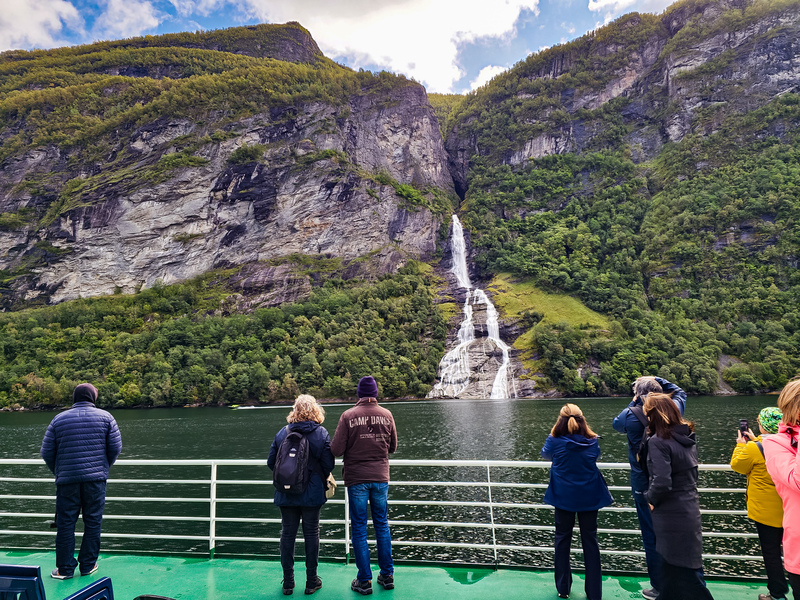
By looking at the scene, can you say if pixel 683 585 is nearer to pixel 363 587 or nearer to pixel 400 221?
pixel 363 587

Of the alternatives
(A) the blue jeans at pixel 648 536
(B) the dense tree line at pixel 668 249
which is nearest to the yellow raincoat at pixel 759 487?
(A) the blue jeans at pixel 648 536

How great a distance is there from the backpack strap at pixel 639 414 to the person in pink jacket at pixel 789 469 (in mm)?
811

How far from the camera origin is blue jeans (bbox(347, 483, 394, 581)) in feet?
13.1

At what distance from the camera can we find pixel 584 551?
12.6ft

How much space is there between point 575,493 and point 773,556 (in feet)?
4.95

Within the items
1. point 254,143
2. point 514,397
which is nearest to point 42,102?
point 254,143

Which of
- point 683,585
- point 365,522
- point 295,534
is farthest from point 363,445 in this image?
point 683,585

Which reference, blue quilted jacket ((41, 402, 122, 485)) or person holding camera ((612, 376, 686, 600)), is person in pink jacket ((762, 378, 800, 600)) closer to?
person holding camera ((612, 376, 686, 600))

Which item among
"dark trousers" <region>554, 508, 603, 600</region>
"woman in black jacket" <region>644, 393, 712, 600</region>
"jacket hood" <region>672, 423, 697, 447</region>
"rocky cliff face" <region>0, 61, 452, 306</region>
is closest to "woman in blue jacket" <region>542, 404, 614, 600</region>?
"dark trousers" <region>554, 508, 603, 600</region>

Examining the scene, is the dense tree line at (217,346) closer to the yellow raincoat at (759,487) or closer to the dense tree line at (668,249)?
the dense tree line at (668,249)

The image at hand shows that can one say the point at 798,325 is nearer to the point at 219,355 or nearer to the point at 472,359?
the point at 472,359

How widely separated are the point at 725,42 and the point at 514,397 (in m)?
117

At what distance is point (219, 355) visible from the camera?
226 ft

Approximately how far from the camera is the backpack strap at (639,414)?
3559 millimetres
